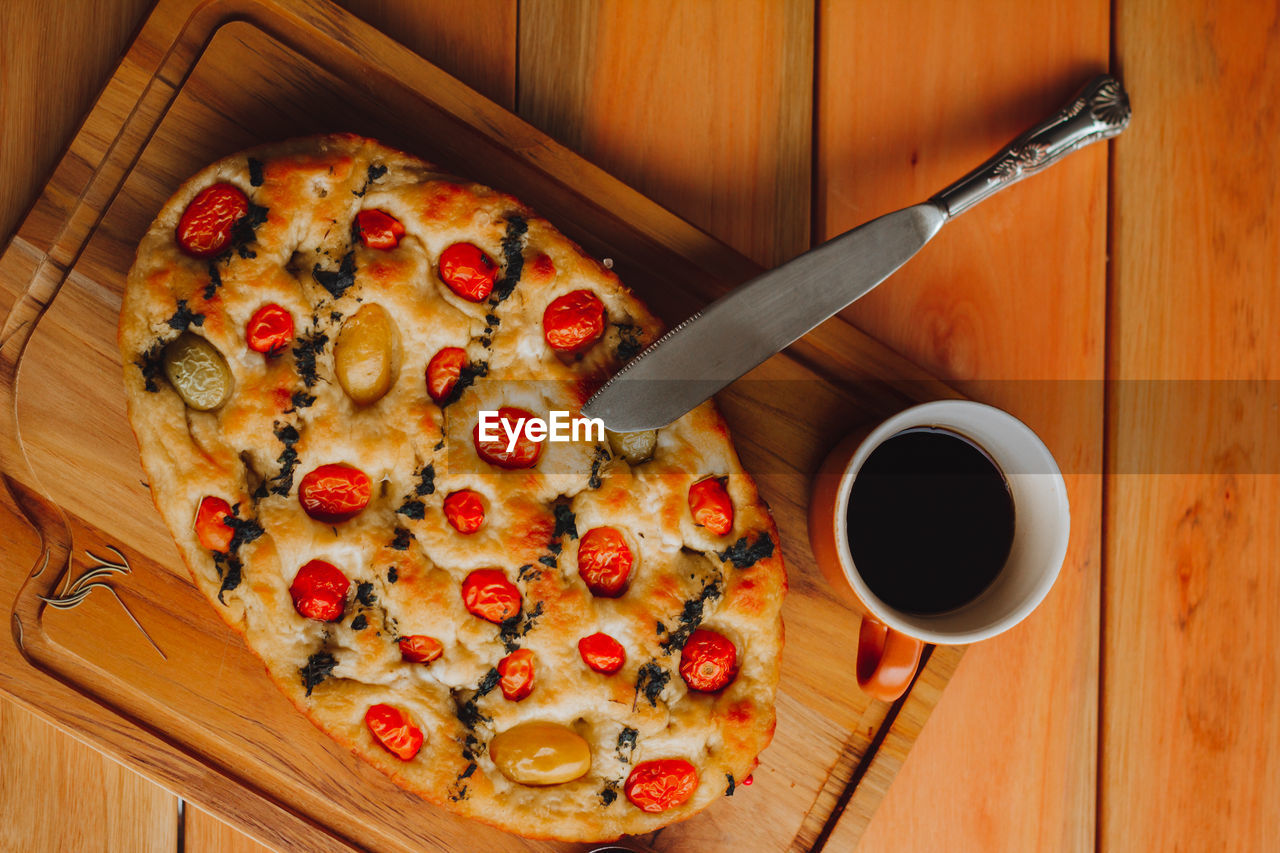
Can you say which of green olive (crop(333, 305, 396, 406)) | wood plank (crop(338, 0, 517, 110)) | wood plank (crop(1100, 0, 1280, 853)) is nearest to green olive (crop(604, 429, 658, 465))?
green olive (crop(333, 305, 396, 406))

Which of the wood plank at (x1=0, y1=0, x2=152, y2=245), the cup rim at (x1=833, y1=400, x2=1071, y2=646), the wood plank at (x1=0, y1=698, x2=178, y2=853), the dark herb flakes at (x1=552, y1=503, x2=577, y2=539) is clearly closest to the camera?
the cup rim at (x1=833, y1=400, x2=1071, y2=646)

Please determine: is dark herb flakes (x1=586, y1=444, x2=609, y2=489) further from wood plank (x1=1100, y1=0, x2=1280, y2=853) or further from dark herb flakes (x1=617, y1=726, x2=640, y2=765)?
wood plank (x1=1100, y1=0, x2=1280, y2=853)

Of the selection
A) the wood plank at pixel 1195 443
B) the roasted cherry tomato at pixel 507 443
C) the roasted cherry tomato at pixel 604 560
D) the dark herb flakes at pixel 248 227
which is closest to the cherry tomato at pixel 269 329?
the dark herb flakes at pixel 248 227

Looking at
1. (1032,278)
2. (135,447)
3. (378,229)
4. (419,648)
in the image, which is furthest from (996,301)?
(135,447)

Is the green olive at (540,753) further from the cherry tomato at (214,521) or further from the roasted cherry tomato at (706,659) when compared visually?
the cherry tomato at (214,521)

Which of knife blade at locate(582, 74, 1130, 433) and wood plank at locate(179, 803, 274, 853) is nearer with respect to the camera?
knife blade at locate(582, 74, 1130, 433)

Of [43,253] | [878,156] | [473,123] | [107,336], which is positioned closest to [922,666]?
[878,156]

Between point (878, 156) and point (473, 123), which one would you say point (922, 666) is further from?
point (473, 123)
